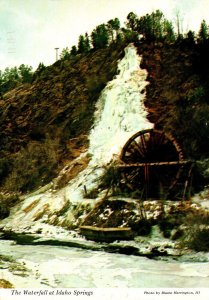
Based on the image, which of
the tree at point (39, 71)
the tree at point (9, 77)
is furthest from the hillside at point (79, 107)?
the tree at point (9, 77)

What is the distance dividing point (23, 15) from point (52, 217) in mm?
6355

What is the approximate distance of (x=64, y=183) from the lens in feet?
50.6

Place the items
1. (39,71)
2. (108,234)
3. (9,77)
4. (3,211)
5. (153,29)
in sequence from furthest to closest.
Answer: (9,77), (39,71), (153,29), (3,211), (108,234)

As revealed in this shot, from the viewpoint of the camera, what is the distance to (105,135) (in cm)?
1712

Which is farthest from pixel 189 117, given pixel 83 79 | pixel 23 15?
pixel 83 79

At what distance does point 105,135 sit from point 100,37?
39.8ft

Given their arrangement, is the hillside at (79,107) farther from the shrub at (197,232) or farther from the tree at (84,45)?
the tree at (84,45)

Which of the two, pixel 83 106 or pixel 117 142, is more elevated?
pixel 83 106

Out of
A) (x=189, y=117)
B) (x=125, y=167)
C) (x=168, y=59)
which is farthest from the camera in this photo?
(x=168, y=59)

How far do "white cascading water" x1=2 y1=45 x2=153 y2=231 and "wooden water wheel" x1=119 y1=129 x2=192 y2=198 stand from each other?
157 cm

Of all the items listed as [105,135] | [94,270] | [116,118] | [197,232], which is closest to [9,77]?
[116,118]

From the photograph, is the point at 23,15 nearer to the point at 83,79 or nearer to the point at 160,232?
the point at 160,232

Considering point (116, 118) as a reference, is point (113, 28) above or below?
above

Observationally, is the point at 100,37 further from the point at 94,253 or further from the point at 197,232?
the point at 197,232
